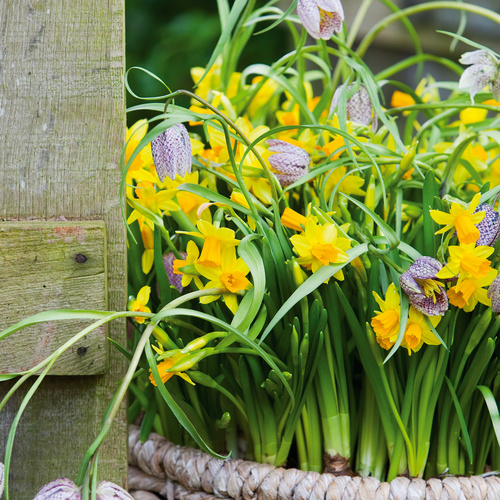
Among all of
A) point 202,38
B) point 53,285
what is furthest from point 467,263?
point 202,38

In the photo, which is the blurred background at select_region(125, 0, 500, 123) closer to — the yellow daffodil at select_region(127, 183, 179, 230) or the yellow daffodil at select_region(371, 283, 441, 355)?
the yellow daffodil at select_region(127, 183, 179, 230)

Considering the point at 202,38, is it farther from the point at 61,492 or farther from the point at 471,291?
the point at 61,492

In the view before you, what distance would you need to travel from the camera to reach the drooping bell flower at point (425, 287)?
0.48 metres

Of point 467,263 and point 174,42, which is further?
point 174,42

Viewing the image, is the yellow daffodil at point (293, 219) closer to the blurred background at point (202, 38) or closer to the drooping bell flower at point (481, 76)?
the drooping bell flower at point (481, 76)

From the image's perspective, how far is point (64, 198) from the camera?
1.77ft

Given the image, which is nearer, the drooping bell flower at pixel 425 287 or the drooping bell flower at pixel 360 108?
the drooping bell flower at pixel 425 287

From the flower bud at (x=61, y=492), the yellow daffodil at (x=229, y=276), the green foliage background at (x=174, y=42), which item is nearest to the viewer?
the flower bud at (x=61, y=492)

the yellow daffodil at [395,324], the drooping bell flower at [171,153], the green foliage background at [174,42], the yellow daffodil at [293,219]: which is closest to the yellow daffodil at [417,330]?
the yellow daffodil at [395,324]

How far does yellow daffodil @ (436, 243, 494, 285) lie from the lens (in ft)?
1.56

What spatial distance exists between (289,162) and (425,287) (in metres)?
0.18

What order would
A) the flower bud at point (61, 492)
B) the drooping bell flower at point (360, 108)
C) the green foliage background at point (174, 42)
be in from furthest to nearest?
the green foliage background at point (174, 42), the drooping bell flower at point (360, 108), the flower bud at point (61, 492)

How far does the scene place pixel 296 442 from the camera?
0.59m

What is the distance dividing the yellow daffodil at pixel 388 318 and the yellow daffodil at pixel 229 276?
0.11m
